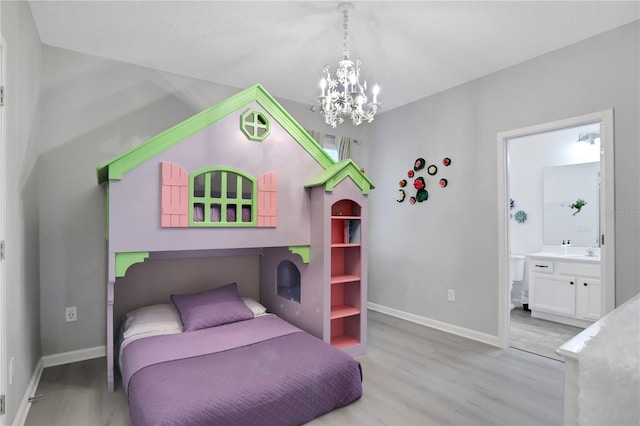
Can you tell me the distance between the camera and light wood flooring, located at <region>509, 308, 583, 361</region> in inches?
126

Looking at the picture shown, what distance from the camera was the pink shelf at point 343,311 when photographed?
2985 millimetres

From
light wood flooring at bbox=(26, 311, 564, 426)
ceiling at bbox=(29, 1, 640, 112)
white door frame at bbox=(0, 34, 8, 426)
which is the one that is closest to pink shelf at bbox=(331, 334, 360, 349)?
light wood flooring at bbox=(26, 311, 564, 426)

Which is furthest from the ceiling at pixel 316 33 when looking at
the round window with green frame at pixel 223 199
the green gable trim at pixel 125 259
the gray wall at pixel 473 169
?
the green gable trim at pixel 125 259

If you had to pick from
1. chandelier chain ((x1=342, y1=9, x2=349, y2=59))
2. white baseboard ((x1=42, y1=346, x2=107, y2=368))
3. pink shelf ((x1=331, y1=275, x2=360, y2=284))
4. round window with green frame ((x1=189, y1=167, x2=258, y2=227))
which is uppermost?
chandelier chain ((x1=342, y1=9, x2=349, y2=59))

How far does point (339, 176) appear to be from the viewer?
293 centimetres

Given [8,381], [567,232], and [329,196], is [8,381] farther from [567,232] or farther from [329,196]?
[567,232]

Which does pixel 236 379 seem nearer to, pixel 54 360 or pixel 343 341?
Result: pixel 343 341

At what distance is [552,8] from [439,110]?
1530 mm

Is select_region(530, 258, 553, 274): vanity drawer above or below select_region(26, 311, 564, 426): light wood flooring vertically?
above

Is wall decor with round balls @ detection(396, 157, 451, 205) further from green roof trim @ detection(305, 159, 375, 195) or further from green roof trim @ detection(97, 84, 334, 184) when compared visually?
green roof trim @ detection(97, 84, 334, 184)

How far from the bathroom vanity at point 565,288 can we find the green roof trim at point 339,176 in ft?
8.69

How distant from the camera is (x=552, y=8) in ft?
7.75

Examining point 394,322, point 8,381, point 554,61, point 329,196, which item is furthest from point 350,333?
point 554,61

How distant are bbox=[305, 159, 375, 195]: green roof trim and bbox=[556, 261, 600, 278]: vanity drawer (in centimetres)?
266
